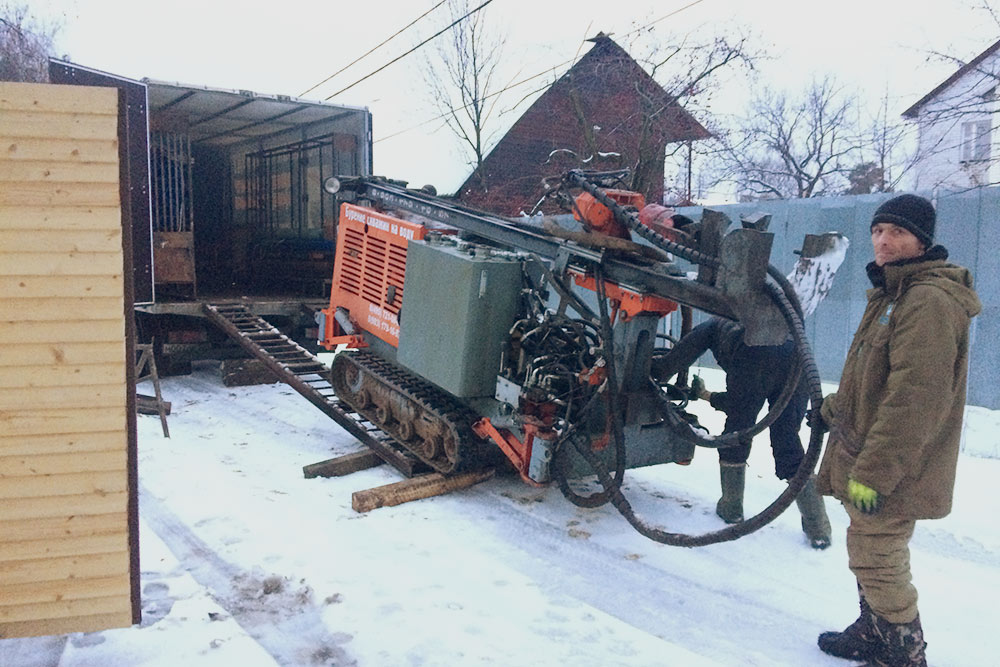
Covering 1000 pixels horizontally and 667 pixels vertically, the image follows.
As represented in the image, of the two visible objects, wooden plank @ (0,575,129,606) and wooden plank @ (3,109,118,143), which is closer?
wooden plank @ (3,109,118,143)

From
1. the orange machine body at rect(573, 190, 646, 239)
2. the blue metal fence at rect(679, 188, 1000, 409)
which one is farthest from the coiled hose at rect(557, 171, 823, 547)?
the blue metal fence at rect(679, 188, 1000, 409)

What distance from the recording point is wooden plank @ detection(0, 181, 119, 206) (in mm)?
2996

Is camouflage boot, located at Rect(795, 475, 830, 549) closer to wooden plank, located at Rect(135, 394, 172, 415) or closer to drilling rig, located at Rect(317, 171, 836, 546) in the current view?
drilling rig, located at Rect(317, 171, 836, 546)

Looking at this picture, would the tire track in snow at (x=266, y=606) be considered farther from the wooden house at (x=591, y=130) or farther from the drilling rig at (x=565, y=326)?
the wooden house at (x=591, y=130)

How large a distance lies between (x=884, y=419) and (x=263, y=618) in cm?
277

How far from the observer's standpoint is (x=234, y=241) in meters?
13.1

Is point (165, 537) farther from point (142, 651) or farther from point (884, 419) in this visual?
point (884, 419)

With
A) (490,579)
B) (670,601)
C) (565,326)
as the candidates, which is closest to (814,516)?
(670,601)

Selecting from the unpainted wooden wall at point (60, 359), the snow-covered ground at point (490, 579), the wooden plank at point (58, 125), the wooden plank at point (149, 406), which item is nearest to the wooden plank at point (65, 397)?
the unpainted wooden wall at point (60, 359)

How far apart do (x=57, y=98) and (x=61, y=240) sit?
528mm

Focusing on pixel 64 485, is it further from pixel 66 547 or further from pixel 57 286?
pixel 57 286

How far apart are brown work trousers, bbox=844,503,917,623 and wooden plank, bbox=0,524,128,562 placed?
293cm

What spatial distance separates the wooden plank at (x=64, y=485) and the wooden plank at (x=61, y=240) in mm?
866

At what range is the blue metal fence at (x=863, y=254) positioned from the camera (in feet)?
23.3
